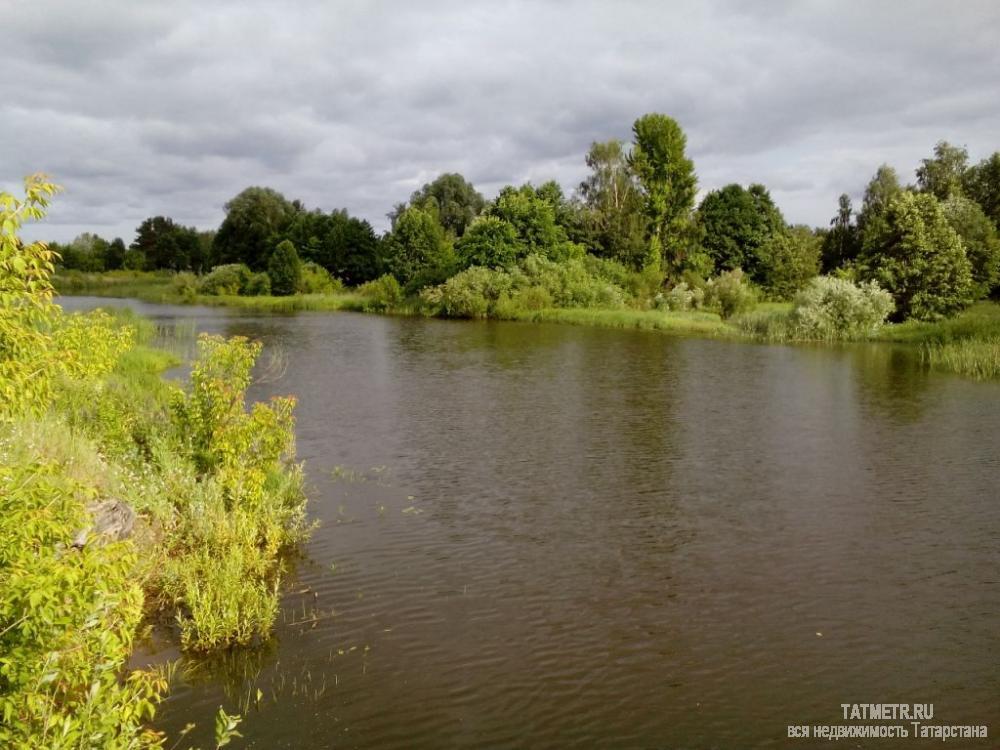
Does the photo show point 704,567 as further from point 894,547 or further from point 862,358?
point 862,358

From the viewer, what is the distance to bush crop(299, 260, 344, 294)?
89.3 metres

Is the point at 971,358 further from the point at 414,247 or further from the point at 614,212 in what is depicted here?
the point at 414,247

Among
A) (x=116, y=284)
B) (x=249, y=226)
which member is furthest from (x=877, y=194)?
(x=116, y=284)

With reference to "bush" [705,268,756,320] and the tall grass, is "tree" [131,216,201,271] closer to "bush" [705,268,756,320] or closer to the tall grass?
"bush" [705,268,756,320]

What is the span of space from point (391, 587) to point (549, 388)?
57.0 ft

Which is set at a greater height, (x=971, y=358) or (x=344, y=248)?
(x=344, y=248)

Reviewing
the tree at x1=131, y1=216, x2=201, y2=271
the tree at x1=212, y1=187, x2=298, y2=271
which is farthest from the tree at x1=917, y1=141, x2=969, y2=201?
the tree at x1=131, y1=216, x2=201, y2=271

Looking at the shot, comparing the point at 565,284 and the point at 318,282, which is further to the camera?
the point at 318,282

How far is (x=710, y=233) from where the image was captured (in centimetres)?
7938

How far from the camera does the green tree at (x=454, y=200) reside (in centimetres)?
10662

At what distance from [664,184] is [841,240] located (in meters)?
22.5

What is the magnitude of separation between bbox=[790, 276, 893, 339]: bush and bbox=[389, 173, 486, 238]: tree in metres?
66.8

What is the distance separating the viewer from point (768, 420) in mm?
22438

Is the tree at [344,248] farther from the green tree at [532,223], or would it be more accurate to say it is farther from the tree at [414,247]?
the green tree at [532,223]
